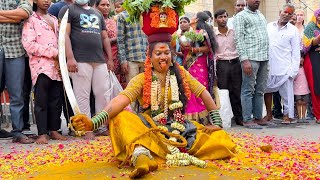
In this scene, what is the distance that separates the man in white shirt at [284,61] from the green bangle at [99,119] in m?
4.55

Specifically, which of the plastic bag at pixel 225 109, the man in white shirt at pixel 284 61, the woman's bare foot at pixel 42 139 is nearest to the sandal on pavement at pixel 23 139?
the woman's bare foot at pixel 42 139

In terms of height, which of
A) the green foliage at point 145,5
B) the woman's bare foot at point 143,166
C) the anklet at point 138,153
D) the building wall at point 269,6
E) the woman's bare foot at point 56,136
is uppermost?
the building wall at point 269,6

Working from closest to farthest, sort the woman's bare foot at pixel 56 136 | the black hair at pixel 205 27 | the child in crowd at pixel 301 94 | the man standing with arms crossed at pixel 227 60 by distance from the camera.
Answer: the woman's bare foot at pixel 56 136 < the black hair at pixel 205 27 < the man standing with arms crossed at pixel 227 60 < the child in crowd at pixel 301 94

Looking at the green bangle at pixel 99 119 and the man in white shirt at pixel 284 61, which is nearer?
the green bangle at pixel 99 119

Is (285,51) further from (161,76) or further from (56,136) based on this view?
(56,136)

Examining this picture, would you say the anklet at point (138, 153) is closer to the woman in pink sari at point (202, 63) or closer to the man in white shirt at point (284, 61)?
the woman in pink sari at point (202, 63)

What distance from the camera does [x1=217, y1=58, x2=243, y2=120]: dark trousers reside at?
8461 mm

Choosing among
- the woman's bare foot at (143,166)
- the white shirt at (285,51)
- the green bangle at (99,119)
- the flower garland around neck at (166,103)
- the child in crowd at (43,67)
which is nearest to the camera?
the woman's bare foot at (143,166)

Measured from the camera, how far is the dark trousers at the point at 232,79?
8461 millimetres

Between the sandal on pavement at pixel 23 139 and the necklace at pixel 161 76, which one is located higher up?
the necklace at pixel 161 76

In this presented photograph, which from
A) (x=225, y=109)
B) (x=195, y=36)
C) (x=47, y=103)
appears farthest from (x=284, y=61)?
(x=47, y=103)

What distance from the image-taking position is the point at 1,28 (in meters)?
6.73

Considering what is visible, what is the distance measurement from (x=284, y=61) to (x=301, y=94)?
0.73 m

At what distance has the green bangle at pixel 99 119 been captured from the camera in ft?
15.3
